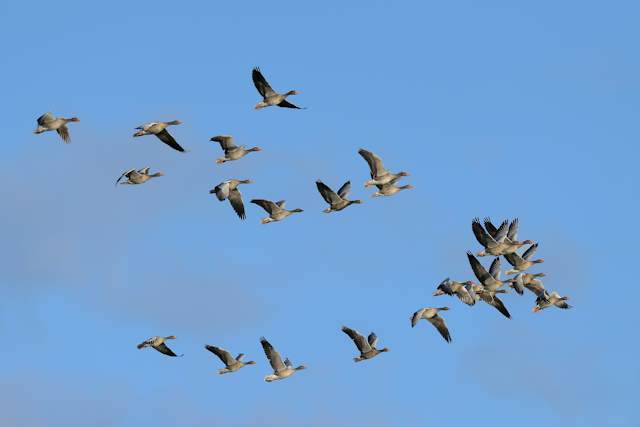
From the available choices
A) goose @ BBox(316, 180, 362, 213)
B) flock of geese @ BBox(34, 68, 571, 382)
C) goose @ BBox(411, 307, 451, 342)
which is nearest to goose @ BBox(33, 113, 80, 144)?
flock of geese @ BBox(34, 68, 571, 382)

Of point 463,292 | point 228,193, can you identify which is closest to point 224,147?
point 228,193

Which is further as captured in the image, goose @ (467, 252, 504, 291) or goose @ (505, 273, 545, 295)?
goose @ (505, 273, 545, 295)

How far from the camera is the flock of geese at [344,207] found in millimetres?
64500

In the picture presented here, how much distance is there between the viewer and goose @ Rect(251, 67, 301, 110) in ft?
211

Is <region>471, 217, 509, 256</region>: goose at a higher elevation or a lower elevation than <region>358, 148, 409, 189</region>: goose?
lower

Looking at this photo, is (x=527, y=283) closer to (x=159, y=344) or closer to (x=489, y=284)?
(x=489, y=284)

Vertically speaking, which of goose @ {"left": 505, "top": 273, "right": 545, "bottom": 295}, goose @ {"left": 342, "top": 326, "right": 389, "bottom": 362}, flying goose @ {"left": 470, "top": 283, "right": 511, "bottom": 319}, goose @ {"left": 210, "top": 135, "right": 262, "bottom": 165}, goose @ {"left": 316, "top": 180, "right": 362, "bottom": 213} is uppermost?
goose @ {"left": 210, "top": 135, "right": 262, "bottom": 165}

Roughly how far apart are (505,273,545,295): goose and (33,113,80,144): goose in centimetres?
1677

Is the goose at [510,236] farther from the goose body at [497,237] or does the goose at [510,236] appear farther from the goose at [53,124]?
the goose at [53,124]

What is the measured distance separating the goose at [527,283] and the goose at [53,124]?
1677 cm

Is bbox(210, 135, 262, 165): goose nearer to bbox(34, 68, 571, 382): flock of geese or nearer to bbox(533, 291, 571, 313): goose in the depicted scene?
bbox(34, 68, 571, 382): flock of geese

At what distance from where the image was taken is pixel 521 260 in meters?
67.7

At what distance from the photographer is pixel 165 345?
213 ft

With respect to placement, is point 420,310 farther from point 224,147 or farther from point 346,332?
point 224,147
